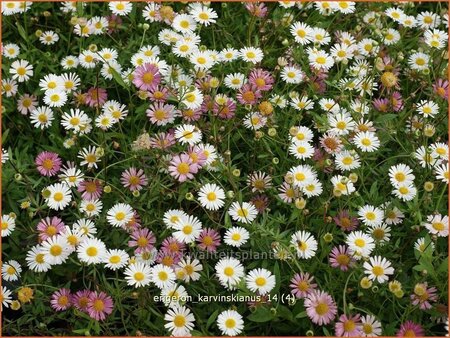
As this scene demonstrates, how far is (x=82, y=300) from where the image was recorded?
191 centimetres

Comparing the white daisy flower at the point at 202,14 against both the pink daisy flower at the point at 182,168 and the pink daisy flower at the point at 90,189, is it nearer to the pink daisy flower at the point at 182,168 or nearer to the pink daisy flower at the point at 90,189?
the pink daisy flower at the point at 182,168

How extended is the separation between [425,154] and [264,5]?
1014mm

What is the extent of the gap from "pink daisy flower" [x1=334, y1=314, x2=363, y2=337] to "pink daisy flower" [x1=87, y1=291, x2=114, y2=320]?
0.67m

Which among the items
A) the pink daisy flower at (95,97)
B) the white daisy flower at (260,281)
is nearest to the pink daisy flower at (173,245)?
the white daisy flower at (260,281)

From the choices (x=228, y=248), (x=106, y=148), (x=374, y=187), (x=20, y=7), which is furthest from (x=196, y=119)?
(x=20, y=7)

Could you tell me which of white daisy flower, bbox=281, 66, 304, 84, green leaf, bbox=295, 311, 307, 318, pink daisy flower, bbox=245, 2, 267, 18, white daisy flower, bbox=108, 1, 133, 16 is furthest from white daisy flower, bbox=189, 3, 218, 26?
green leaf, bbox=295, 311, 307, 318

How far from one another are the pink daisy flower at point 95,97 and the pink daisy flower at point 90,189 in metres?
0.34

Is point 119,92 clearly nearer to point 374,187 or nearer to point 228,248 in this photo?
point 228,248

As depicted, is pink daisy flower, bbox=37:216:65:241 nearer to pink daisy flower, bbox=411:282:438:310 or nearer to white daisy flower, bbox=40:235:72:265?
white daisy flower, bbox=40:235:72:265

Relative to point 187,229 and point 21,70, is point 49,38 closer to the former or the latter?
point 21,70

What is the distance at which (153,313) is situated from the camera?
6.30ft

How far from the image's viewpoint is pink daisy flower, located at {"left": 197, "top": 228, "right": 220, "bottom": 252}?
2.00m

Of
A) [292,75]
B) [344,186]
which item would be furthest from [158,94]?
[344,186]

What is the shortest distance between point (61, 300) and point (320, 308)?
2.57 feet
